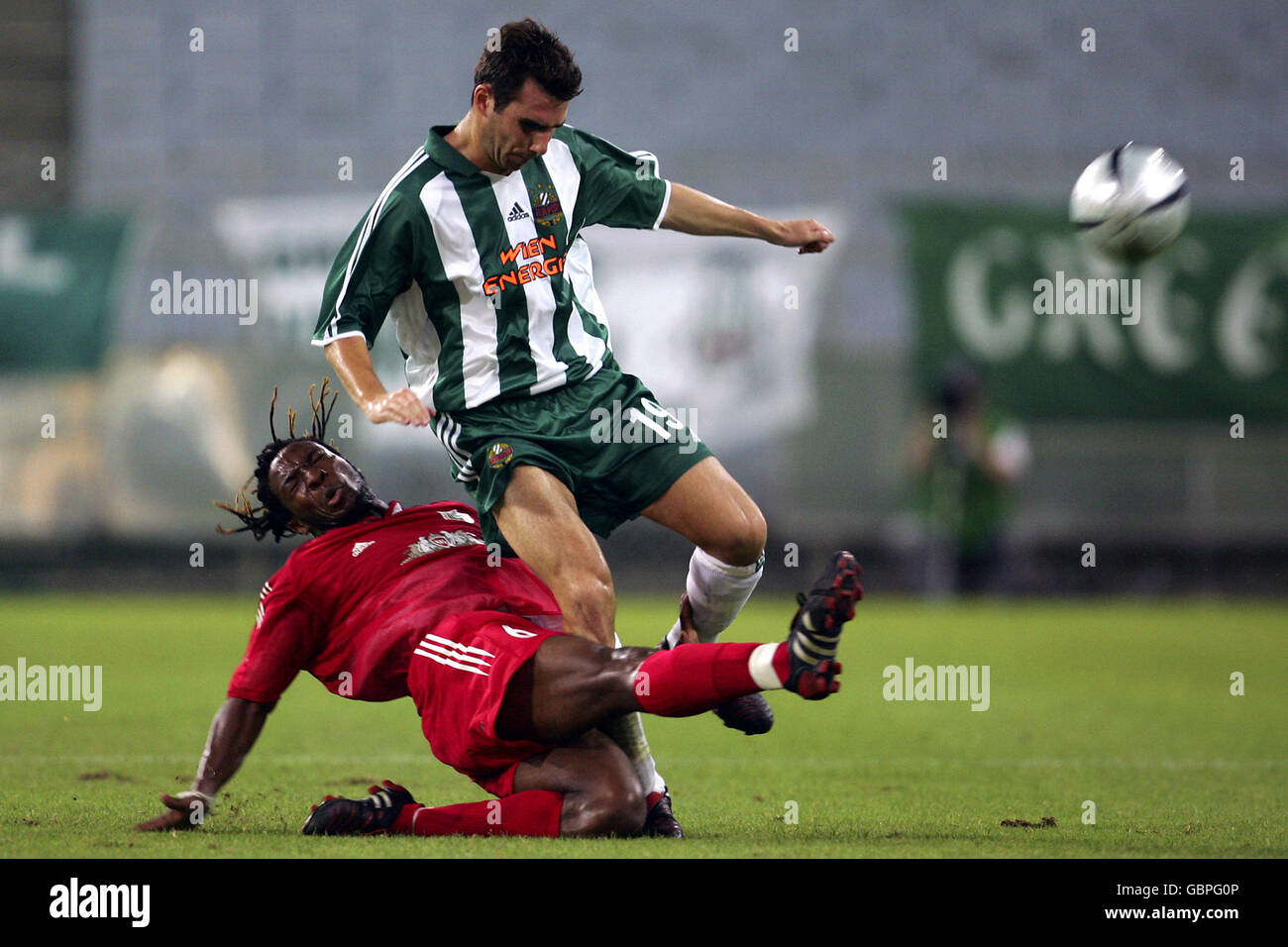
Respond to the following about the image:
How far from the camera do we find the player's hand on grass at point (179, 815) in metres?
4.68

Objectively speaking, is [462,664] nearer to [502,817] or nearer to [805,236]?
[502,817]

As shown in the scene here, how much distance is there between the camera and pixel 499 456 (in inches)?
199

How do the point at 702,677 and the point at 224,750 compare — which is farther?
the point at 224,750

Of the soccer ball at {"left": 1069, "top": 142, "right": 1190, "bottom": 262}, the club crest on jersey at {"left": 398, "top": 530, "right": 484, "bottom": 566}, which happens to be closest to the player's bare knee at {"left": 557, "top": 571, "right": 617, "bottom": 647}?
the club crest on jersey at {"left": 398, "top": 530, "right": 484, "bottom": 566}

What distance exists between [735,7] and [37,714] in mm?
12691

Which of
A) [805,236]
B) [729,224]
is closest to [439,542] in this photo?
[729,224]

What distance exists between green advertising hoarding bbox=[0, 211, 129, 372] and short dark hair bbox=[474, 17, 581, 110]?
33.9ft

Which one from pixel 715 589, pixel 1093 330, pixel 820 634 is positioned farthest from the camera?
pixel 1093 330

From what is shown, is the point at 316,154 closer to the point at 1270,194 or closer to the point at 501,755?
the point at 1270,194

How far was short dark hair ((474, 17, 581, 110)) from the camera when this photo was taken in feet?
16.3

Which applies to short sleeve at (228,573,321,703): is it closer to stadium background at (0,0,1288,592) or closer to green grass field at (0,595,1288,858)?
green grass field at (0,595,1288,858)

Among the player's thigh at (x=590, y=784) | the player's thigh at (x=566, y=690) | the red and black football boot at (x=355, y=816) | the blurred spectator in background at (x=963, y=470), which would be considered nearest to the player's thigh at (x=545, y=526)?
the player's thigh at (x=566, y=690)

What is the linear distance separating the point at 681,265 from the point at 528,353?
964 cm

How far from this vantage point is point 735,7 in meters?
18.3
